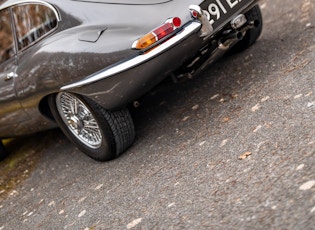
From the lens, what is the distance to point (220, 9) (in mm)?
4262

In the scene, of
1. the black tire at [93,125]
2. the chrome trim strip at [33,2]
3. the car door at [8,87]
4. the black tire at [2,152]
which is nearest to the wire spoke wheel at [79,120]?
the black tire at [93,125]

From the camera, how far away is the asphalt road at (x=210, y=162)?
314 cm

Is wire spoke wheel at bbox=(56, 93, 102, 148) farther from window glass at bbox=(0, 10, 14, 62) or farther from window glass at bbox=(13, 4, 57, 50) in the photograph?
window glass at bbox=(0, 10, 14, 62)

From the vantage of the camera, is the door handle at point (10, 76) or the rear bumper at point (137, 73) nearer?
the rear bumper at point (137, 73)

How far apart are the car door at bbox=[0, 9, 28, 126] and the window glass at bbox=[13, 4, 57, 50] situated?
16 centimetres

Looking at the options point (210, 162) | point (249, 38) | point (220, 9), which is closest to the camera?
point (210, 162)

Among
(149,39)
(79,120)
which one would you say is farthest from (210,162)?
(79,120)

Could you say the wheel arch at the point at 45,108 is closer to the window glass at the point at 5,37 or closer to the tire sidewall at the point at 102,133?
the tire sidewall at the point at 102,133

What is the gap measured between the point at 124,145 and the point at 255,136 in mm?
1301

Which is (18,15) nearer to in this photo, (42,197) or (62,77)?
(62,77)

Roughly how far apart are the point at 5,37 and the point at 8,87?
36.3 inches

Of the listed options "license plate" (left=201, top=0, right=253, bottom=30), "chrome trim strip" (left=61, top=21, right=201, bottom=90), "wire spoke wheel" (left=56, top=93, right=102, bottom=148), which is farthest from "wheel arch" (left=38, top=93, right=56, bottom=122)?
"license plate" (left=201, top=0, right=253, bottom=30)

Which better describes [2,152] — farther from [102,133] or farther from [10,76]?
[102,133]

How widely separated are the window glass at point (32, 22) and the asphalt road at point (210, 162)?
1.28 metres
